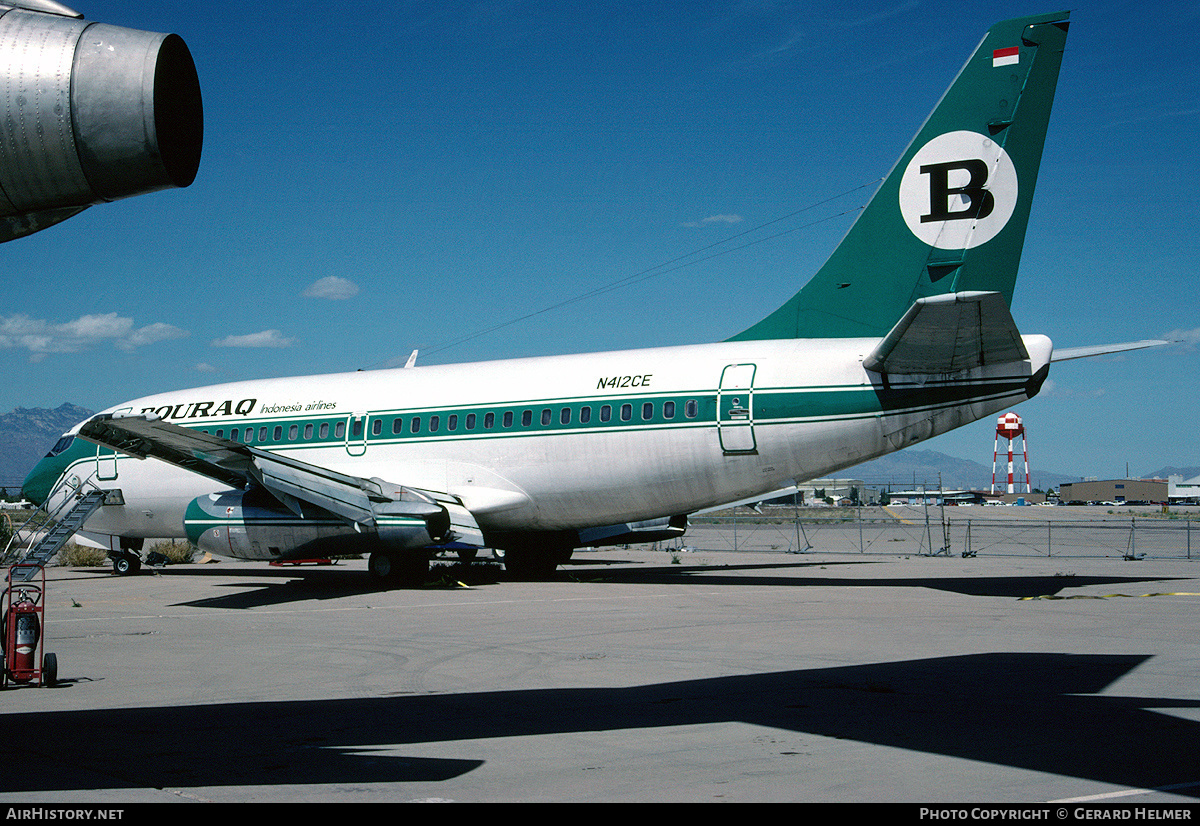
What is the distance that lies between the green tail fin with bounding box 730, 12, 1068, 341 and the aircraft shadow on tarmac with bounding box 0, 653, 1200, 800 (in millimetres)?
7910

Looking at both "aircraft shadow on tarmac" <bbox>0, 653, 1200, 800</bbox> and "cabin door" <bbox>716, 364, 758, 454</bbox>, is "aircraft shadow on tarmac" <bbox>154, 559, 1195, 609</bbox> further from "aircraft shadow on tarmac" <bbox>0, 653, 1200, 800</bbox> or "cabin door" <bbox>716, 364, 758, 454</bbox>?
"aircraft shadow on tarmac" <bbox>0, 653, 1200, 800</bbox>

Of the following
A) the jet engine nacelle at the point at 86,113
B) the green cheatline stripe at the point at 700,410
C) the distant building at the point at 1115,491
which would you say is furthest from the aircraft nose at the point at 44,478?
the distant building at the point at 1115,491

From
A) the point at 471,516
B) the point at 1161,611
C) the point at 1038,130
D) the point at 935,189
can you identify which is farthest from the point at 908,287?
the point at 471,516

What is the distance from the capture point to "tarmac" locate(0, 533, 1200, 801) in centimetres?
518

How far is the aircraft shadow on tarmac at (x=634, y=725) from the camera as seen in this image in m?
5.47

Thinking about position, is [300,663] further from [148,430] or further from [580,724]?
[148,430]

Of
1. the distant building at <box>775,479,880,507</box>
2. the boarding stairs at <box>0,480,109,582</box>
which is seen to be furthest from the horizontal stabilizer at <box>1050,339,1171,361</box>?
the distant building at <box>775,479,880,507</box>

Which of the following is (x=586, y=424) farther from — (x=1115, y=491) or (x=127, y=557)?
(x=1115, y=491)

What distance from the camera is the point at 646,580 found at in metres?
21.0

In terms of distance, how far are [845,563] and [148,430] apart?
16943 millimetres

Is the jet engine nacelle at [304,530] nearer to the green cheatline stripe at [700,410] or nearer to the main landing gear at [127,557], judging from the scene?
the green cheatline stripe at [700,410]

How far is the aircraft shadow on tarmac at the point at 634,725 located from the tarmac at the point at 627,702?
3 centimetres

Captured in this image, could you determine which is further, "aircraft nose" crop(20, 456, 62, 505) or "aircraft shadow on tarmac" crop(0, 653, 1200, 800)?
"aircraft nose" crop(20, 456, 62, 505)

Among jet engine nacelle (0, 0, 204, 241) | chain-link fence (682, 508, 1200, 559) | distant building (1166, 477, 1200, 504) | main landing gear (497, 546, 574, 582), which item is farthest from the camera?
distant building (1166, 477, 1200, 504)
